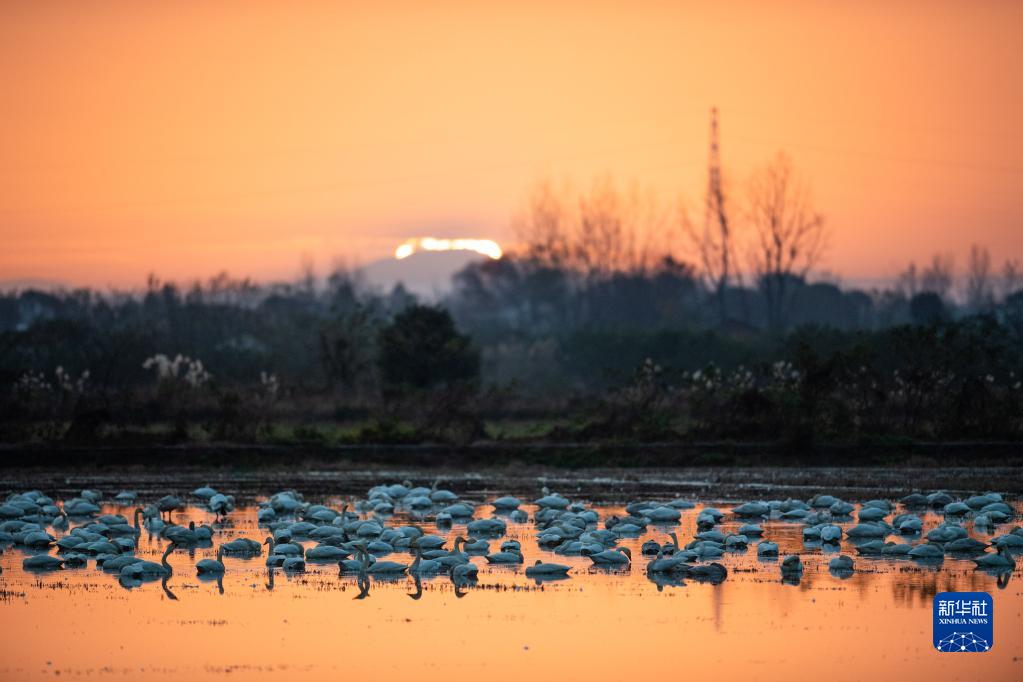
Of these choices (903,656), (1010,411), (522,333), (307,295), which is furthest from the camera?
(307,295)

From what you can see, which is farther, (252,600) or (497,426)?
(497,426)

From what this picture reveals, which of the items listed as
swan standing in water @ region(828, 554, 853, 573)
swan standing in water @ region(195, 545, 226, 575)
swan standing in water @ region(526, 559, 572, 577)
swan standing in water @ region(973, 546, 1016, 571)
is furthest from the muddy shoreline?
swan standing in water @ region(195, 545, 226, 575)

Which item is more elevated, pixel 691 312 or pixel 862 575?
pixel 691 312

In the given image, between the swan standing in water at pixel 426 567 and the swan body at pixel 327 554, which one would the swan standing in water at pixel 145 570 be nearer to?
the swan body at pixel 327 554

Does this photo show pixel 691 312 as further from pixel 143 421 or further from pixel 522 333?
pixel 143 421

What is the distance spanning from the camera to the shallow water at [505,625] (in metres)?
14.3

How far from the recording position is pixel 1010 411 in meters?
33.6

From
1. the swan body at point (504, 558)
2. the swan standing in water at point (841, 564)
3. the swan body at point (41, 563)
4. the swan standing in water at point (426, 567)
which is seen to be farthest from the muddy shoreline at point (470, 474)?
the swan standing in water at point (426, 567)

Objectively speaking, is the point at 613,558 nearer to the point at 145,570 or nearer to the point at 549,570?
the point at 549,570

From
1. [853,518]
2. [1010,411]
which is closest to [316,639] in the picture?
[853,518]

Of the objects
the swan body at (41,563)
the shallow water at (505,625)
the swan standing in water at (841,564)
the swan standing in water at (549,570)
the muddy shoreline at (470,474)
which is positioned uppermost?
the muddy shoreline at (470,474)

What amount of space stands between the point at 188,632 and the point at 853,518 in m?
12.5

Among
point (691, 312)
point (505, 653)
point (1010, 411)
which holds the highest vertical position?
point (691, 312)

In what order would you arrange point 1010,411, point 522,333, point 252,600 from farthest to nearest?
point 522,333, point 1010,411, point 252,600
